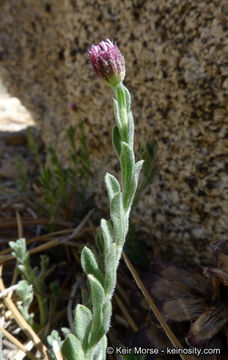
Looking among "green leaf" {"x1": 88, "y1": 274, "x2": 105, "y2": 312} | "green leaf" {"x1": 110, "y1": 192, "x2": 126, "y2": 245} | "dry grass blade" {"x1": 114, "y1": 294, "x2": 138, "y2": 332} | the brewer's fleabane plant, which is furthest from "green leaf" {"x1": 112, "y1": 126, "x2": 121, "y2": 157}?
"dry grass blade" {"x1": 114, "y1": 294, "x2": 138, "y2": 332}

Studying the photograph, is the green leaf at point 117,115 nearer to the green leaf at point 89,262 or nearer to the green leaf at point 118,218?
the green leaf at point 118,218

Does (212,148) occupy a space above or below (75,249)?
above

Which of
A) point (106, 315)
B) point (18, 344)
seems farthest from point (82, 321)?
point (18, 344)

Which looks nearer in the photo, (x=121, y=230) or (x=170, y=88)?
(x=121, y=230)

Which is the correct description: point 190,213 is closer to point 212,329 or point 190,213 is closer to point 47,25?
point 212,329

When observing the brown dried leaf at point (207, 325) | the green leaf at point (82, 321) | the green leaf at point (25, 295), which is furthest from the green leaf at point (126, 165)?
the green leaf at point (25, 295)

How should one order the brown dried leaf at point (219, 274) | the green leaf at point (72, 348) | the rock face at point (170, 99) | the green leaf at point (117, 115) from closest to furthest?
the green leaf at point (72, 348) < the green leaf at point (117, 115) < the brown dried leaf at point (219, 274) < the rock face at point (170, 99)

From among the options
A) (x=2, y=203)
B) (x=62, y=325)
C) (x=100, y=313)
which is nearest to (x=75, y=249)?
(x=62, y=325)
